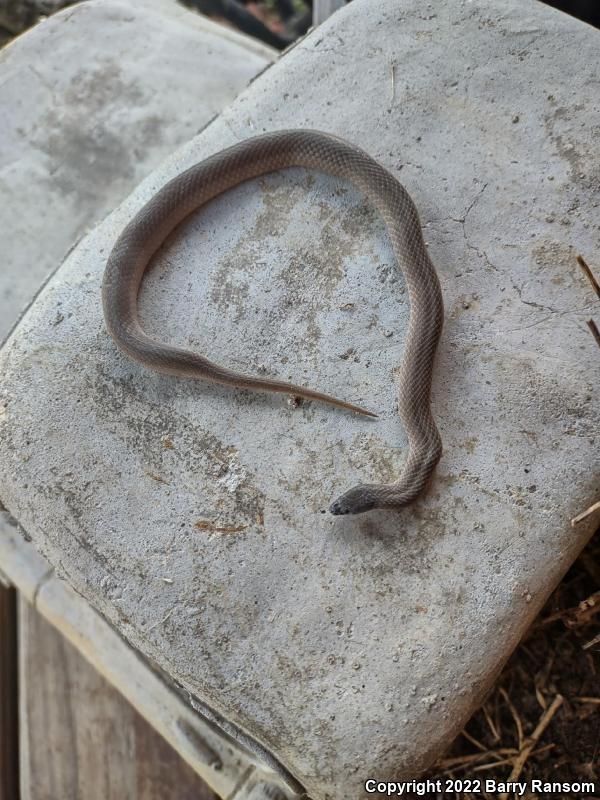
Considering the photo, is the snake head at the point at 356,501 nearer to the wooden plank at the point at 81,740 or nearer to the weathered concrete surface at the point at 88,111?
the wooden plank at the point at 81,740

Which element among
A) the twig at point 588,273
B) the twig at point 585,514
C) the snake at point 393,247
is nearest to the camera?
the twig at point 588,273

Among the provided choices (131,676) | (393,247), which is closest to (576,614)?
(393,247)

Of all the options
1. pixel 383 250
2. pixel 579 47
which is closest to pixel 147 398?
pixel 383 250

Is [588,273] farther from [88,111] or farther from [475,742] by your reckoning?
[88,111]

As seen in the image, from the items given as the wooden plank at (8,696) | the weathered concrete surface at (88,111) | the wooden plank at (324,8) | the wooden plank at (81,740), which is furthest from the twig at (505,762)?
the wooden plank at (324,8)

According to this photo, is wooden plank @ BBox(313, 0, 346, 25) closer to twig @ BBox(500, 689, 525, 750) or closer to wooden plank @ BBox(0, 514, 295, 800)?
wooden plank @ BBox(0, 514, 295, 800)

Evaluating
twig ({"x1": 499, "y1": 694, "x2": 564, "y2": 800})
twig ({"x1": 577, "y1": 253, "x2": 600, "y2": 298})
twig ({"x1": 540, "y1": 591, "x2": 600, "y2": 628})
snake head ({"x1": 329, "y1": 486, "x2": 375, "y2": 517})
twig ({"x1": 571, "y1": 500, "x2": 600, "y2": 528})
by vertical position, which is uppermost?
twig ({"x1": 577, "y1": 253, "x2": 600, "y2": 298})

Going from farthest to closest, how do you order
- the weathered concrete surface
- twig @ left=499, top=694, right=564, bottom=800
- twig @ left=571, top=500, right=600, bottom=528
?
the weathered concrete surface, twig @ left=499, top=694, right=564, bottom=800, twig @ left=571, top=500, right=600, bottom=528

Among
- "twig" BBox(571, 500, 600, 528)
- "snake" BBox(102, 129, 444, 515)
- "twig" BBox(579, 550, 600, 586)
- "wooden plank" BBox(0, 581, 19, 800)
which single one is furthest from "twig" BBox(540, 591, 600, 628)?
"wooden plank" BBox(0, 581, 19, 800)
